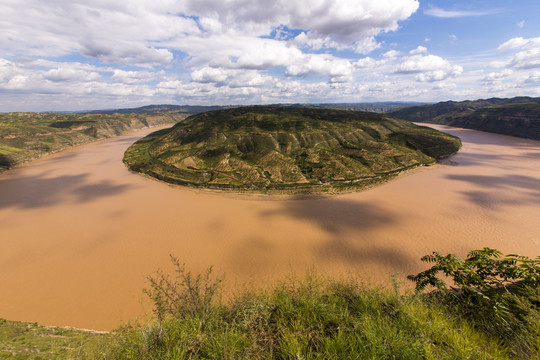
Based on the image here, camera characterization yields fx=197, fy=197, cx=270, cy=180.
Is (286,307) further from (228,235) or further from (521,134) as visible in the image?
(521,134)

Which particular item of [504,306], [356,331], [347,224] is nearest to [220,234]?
[347,224]

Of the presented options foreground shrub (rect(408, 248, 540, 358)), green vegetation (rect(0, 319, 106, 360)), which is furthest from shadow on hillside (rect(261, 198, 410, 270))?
green vegetation (rect(0, 319, 106, 360))

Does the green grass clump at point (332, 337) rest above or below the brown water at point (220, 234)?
above

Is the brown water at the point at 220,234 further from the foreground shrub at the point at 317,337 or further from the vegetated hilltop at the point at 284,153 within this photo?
the foreground shrub at the point at 317,337

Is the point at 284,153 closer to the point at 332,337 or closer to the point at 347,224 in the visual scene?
the point at 347,224

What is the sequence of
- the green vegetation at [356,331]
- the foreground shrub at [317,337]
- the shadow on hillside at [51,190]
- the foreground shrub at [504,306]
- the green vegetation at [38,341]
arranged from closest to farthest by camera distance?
the foreground shrub at [317,337] < the green vegetation at [356,331] < the foreground shrub at [504,306] < the green vegetation at [38,341] < the shadow on hillside at [51,190]

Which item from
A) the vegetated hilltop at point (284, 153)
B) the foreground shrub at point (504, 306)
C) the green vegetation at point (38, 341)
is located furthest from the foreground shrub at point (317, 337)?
the vegetated hilltop at point (284, 153)
